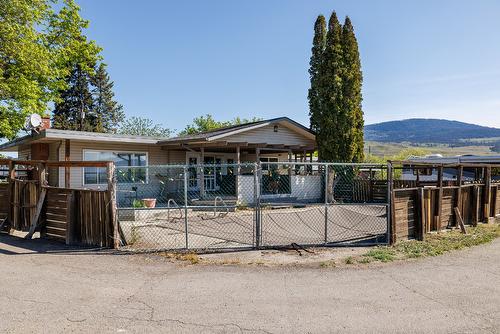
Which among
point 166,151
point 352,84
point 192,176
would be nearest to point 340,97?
point 352,84

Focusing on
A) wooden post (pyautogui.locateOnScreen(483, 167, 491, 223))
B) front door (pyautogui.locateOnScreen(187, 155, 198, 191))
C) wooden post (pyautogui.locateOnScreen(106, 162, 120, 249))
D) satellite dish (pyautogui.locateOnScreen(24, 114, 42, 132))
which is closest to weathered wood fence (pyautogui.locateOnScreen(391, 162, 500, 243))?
wooden post (pyautogui.locateOnScreen(483, 167, 491, 223))

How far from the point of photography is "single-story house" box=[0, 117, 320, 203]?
1567cm

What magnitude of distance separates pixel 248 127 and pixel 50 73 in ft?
30.5

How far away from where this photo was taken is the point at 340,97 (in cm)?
2050

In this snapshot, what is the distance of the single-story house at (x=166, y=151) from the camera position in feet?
51.4

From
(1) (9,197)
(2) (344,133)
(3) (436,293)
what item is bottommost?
(3) (436,293)

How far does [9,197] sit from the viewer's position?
407 inches

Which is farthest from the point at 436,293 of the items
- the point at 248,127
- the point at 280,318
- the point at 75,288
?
the point at 248,127

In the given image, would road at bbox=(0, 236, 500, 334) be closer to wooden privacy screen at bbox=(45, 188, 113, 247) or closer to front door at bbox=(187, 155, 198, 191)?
wooden privacy screen at bbox=(45, 188, 113, 247)

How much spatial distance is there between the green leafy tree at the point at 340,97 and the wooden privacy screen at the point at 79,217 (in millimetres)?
13985

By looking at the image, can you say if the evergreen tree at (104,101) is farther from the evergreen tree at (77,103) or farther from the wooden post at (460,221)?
the wooden post at (460,221)

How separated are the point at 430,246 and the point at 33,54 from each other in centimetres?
1610

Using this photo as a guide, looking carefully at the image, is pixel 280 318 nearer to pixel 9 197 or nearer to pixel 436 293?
pixel 436 293

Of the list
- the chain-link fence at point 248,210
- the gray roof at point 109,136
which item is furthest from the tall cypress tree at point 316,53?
Result: the gray roof at point 109,136
